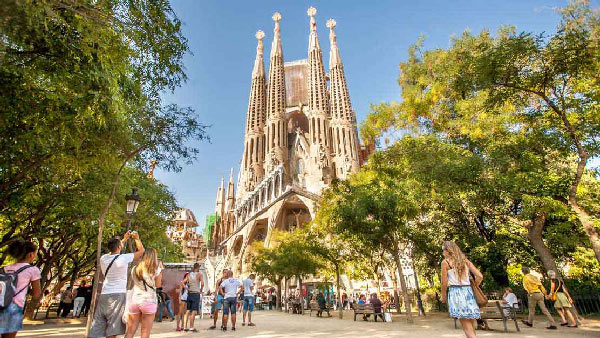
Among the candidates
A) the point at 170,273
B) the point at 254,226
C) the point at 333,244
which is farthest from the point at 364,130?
the point at 254,226

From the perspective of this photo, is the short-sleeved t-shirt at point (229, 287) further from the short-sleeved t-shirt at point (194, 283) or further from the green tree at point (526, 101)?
the green tree at point (526, 101)

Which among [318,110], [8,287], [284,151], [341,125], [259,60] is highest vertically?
[259,60]

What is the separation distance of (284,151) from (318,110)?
942 centimetres

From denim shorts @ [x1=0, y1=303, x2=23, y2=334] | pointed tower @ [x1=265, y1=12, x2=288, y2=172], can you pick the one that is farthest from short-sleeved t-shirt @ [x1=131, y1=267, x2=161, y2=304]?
pointed tower @ [x1=265, y1=12, x2=288, y2=172]

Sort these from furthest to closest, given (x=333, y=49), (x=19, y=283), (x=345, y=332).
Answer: (x=333, y=49) → (x=345, y=332) → (x=19, y=283)

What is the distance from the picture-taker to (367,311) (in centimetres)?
1138

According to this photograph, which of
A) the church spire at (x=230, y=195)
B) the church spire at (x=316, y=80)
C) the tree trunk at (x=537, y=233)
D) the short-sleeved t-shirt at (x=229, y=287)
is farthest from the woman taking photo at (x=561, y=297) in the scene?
the church spire at (x=230, y=195)

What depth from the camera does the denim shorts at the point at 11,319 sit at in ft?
10.8

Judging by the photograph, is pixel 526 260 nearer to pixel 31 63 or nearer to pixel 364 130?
pixel 364 130

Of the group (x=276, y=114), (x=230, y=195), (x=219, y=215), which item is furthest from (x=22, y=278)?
(x=219, y=215)

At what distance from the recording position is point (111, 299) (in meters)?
3.82

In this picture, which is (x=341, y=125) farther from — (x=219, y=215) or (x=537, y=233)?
(x=537, y=233)

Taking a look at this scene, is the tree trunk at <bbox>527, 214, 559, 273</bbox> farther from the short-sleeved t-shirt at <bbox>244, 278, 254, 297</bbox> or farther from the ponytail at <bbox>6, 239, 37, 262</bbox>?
the ponytail at <bbox>6, 239, 37, 262</bbox>

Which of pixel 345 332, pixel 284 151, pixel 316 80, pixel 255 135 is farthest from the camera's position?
pixel 316 80
